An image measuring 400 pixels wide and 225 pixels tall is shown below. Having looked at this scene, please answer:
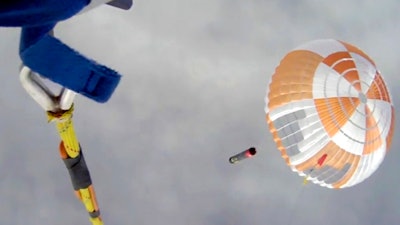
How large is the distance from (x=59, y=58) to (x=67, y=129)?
11.6 ft

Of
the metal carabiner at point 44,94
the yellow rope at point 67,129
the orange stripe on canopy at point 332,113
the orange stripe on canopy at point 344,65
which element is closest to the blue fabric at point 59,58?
the metal carabiner at point 44,94

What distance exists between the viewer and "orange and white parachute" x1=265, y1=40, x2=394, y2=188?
32188 mm

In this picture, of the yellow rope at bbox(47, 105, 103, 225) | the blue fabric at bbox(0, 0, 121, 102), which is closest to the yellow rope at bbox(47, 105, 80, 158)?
the yellow rope at bbox(47, 105, 103, 225)

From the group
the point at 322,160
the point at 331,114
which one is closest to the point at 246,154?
the point at 322,160

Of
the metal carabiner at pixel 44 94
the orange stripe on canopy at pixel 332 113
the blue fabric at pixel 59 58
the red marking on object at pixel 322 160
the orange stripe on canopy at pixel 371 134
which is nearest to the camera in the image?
the blue fabric at pixel 59 58

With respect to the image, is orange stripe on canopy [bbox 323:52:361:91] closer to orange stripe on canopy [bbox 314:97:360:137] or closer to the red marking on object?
orange stripe on canopy [bbox 314:97:360:137]

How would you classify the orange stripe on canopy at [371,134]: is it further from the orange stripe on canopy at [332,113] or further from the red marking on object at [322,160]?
the red marking on object at [322,160]

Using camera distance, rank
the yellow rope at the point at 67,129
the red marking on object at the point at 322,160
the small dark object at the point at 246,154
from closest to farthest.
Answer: the yellow rope at the point at 67,129
the red marking on object at the point at 322,160
the small dark object at the point at 246,154

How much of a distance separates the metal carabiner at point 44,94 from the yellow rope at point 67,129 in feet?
0.32

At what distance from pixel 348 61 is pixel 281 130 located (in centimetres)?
500

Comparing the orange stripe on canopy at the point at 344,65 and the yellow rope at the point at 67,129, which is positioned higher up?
the orange stripe on canopy at the point at 344,65

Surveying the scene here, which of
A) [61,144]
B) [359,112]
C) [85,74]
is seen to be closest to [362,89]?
[359,112]

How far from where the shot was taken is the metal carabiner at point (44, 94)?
34.5 ft

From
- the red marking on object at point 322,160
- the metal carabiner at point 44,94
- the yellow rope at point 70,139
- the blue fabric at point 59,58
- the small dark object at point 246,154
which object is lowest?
the small dark object at point 246,154
